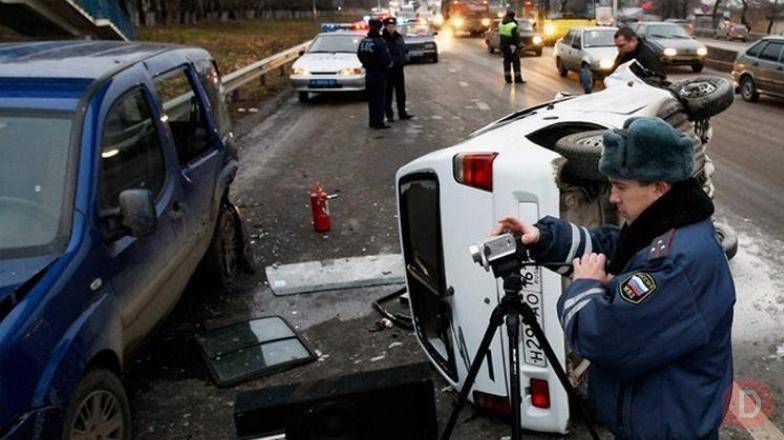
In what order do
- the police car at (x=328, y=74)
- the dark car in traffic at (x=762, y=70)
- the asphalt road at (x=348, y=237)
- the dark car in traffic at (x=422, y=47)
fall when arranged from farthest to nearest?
the dark car in traffic at (x=422, y=47) → the police car at (x=328, y=74) → the dark car in traffic at (x=762, y=70) → the asphalt road at (x=348, y=237)

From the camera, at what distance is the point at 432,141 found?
40.1 feet

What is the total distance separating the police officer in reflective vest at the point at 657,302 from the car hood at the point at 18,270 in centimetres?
219

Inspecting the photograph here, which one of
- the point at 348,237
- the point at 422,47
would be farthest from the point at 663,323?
the point at 422,47

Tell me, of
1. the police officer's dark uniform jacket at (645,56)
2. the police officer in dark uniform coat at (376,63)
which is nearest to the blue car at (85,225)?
the police officer's dark uniform jacket at (645,56)

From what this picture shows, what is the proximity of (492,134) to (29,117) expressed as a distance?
95.5 inches

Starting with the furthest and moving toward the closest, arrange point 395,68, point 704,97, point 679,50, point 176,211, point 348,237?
point 679,50, point 395,68, point 348,237, point 704,97, point 176,211

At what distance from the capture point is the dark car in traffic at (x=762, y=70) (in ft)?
→ 52.1

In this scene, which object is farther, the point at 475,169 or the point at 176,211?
the point at 176,211

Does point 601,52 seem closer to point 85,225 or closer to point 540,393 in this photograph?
point 540,393

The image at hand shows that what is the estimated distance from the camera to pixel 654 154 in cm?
209

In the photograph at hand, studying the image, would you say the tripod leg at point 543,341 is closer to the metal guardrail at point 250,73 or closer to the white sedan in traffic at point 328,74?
the metal guardrail at point 250,73

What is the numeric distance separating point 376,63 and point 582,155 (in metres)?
10.5

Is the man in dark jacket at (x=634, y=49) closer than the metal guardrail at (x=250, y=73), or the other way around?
the man in dark jacket at (x=634, y=49)

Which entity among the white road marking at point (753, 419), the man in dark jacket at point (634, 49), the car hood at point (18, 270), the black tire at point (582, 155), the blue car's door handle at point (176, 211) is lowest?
the white road marking at point (753, 419)
